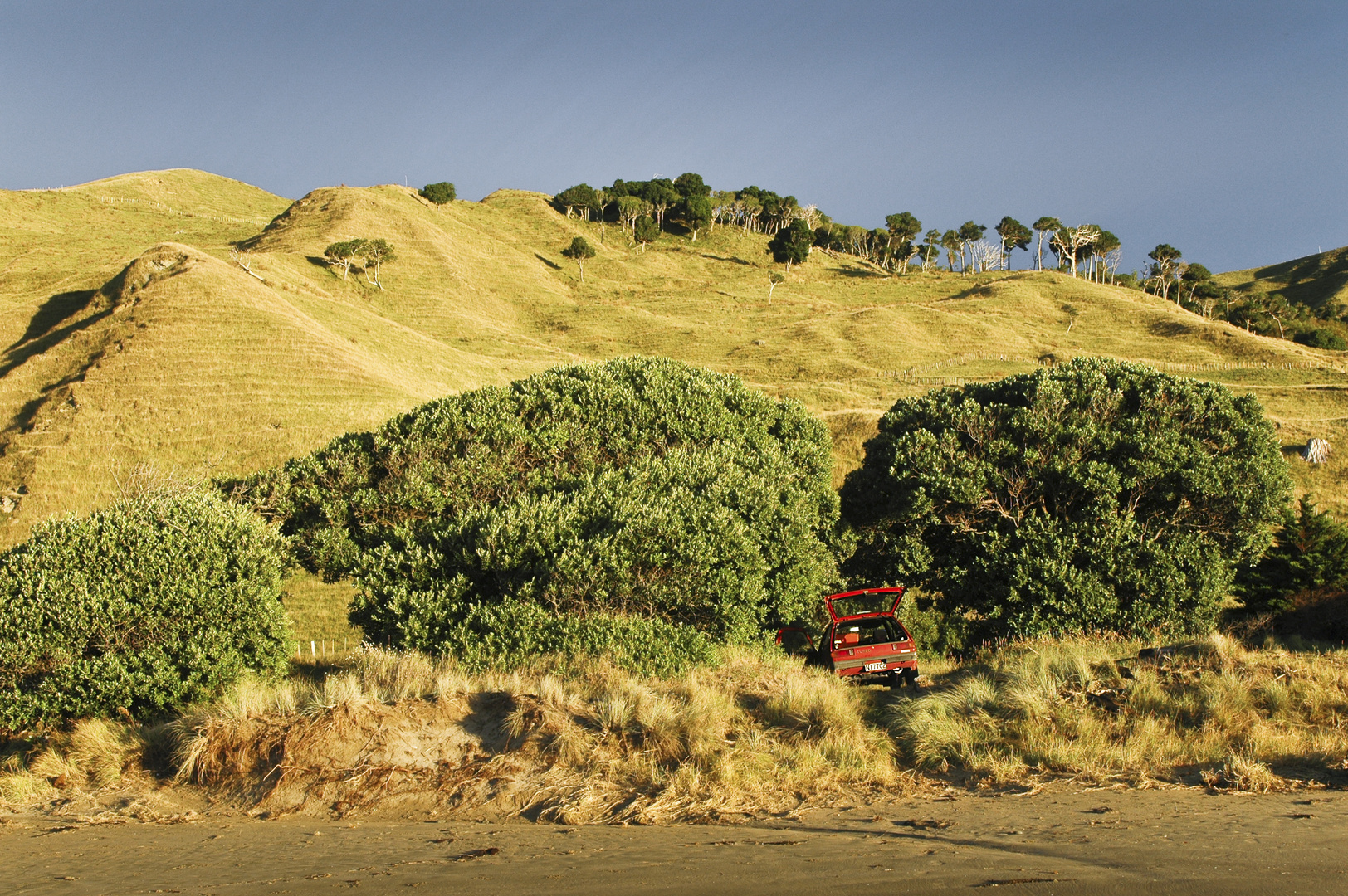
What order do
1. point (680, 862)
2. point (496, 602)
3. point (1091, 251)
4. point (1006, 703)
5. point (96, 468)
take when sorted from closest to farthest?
point (680, 862) → point (1006, 703) → point (496, 602) → point (96, 468) → point (1091, 251)

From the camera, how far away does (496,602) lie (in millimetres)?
15469

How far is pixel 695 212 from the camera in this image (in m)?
133

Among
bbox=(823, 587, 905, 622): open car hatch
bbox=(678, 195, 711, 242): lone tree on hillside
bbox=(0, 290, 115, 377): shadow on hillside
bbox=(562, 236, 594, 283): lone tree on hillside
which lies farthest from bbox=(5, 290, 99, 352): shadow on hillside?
bbox=(678, 195, 711, 242): lone tree on hillside

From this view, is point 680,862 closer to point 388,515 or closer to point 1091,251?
point 388,515

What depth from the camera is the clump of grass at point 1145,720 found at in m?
8.74

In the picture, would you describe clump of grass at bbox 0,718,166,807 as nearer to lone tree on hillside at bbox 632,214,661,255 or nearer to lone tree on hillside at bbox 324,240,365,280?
lone tree on hillside at bbox 324,240,365,280

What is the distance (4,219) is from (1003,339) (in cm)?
10539

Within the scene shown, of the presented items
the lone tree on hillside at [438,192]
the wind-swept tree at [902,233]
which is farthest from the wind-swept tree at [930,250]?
the lone tree on hillside at [438,192]

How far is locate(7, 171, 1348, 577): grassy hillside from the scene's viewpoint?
39969 millimetres

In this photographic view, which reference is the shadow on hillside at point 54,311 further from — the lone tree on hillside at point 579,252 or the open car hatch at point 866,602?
the open car hatch at point 866,602

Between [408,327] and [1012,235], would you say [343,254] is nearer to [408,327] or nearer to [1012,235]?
[408,327]

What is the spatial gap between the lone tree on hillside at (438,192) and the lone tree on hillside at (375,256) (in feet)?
132

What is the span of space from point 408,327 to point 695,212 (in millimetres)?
71322

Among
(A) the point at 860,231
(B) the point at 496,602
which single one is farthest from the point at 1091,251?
(B) the point at 496,602
